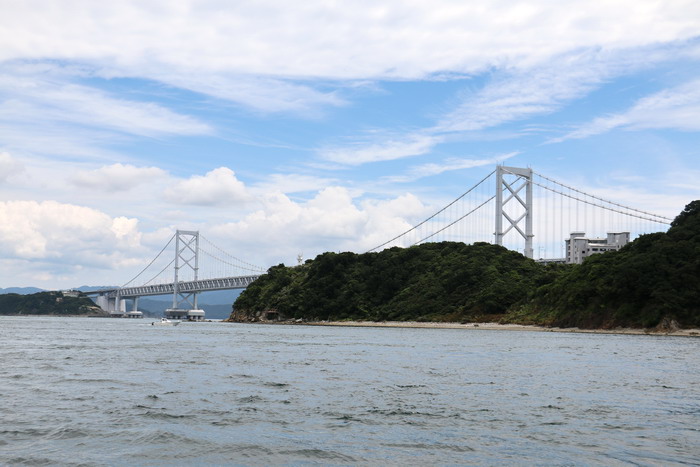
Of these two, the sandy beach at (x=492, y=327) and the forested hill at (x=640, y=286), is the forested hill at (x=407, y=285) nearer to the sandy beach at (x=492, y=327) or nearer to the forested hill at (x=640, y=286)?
the sandy beach at (x=492, y=327)

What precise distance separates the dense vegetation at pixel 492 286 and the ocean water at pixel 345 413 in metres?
51.1

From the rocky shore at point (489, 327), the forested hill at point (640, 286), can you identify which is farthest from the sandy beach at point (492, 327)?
the forested hill at point (640, 286)

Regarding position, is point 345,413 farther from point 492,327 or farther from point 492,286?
point 492,286

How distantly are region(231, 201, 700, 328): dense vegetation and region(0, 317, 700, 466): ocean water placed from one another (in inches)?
2011

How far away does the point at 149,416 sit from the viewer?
1994cm

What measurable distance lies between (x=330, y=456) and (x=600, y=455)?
6301mm

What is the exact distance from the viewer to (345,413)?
69.5 ft

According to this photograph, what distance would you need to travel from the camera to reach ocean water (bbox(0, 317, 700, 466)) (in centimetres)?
1562

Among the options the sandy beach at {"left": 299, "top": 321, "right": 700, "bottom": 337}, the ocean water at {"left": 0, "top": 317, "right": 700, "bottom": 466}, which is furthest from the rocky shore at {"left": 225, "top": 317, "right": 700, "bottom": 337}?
the ocean water at {"left": 0, "top": 317, "right": 700, "bottom": 466}

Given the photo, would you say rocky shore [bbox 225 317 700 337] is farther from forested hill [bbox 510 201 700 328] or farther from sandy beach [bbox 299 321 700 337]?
forested hill [bbox 510 201 700 328]

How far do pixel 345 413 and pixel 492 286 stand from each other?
99103mm

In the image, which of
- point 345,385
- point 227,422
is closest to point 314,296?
point 345,385

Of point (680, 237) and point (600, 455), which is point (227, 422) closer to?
point (600, 455)

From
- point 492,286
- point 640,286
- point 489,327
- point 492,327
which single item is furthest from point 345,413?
point 492,286
